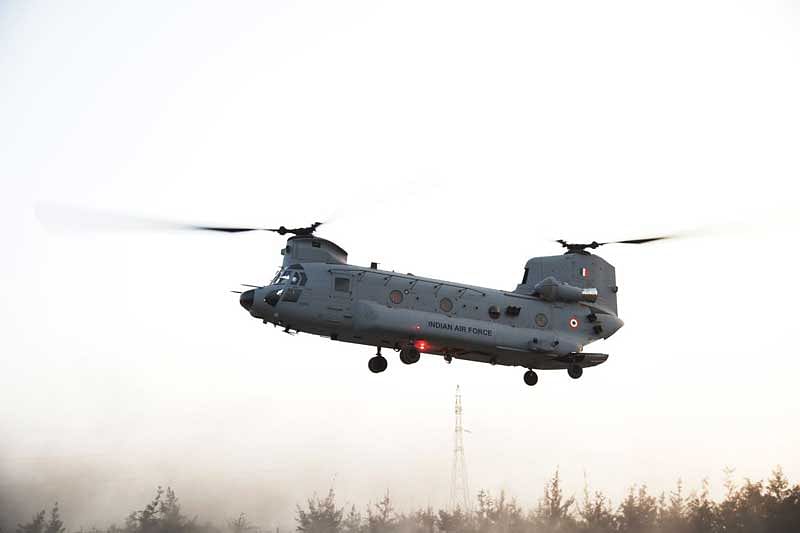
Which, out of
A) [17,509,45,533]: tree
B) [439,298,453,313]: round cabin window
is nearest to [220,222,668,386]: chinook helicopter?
[439,298,453,313]: round cabin window

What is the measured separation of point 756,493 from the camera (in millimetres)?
86812

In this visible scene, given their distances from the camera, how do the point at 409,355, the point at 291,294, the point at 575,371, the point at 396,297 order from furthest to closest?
the point at 575,371 → the point at 409,355 → the point at 396,297 → the point at 291,294

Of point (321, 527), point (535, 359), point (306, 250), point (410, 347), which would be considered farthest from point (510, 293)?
point (321, 527)

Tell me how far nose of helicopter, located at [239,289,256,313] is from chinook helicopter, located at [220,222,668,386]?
0.04 meters

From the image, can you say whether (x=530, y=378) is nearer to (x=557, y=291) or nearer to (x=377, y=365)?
(x=557, y=291)

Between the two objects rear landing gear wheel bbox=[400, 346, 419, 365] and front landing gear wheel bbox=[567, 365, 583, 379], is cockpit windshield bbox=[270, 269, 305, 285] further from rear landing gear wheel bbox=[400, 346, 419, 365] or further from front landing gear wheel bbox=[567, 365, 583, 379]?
front landing gear wheel bbox=[567, 365, 583, 379]

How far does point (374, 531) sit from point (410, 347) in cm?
6641

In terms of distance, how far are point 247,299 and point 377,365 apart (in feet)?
19.8

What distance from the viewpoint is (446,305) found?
3641 cm

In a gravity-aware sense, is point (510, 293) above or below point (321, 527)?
above

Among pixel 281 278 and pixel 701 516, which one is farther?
pixel 701 516

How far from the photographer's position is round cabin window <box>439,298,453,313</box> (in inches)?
1430

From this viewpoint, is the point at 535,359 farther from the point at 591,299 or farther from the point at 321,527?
the point at 321,527

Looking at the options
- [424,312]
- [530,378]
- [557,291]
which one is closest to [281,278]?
[424,312]
